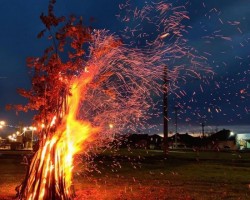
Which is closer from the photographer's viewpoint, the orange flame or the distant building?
the orange flame

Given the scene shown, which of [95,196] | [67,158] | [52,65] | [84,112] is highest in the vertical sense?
[52,65]

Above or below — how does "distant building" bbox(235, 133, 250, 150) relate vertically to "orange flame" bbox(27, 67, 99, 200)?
above

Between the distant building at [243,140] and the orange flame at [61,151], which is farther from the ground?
the distant building at [243,140]

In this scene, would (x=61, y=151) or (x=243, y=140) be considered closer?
(x=61, y=151)

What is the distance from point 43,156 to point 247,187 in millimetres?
8325

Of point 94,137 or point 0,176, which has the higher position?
point 94,137

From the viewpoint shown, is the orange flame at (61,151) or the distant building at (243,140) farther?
the distant building at (243,140)

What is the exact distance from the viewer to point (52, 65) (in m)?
10.2

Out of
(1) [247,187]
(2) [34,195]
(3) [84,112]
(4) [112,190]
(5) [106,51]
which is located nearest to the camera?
(2) [34,195]

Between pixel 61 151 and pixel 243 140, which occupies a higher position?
pixel 243 140

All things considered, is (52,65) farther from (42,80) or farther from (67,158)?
(67,158)

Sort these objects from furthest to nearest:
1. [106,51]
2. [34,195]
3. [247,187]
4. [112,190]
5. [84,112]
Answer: [247,187] < [112,190] < [84,112] < [106,51] < [34,195]

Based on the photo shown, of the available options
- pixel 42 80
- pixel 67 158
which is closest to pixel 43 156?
pixel 67 158

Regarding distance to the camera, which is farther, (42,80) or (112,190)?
(112,190)
